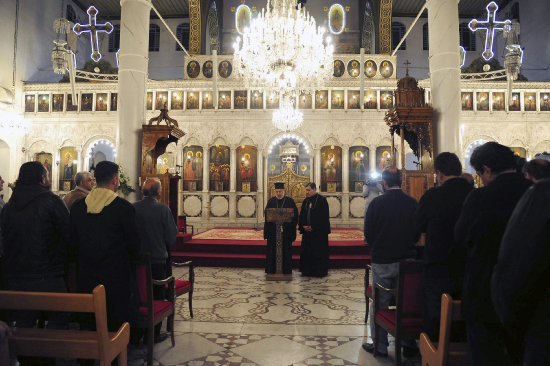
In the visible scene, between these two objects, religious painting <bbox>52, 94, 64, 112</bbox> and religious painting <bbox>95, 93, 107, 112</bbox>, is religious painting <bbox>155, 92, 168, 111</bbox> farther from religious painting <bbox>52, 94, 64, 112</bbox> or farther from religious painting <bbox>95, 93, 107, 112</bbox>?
religious painting <bbox>52, 94, 64, 112</bbox>

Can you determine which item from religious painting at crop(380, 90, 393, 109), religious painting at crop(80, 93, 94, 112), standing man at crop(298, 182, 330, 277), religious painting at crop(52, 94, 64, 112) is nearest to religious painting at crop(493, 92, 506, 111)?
religious painting at crop(380, 90, 393, 109)

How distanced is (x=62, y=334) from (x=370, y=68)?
1521 centimetres

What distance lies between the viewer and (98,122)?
1545cm

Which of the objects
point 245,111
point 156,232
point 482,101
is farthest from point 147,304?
point 482,101

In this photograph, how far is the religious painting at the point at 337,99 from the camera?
15008 mm

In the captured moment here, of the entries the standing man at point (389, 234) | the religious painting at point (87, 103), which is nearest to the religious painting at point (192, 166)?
the religious painting at point (87, 103)

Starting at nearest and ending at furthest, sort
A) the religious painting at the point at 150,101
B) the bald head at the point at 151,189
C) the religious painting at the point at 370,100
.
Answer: the bald head at the point at 151,189 < the religious painting at the point at 370,100 < the religious painting at the point at 150,101

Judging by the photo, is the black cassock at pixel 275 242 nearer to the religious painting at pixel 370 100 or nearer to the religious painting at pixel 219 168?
the religious painting at pixel 219 168

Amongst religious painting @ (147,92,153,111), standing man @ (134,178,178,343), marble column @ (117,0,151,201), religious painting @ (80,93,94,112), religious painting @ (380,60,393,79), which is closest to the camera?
standing man @ (134,178,178,343)

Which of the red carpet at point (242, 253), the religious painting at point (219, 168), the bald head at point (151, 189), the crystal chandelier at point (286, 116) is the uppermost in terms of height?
the crystal chandelier at point (286, 116)

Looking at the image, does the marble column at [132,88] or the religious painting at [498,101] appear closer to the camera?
the marble column at [132,88]

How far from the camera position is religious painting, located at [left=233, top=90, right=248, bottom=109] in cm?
1516

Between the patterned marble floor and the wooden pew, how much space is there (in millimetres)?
1263

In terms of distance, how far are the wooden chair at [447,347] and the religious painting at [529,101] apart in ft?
52.2
